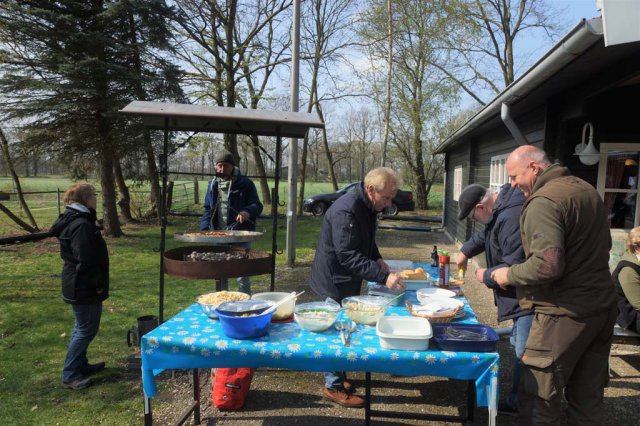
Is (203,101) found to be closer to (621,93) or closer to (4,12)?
(4,12)

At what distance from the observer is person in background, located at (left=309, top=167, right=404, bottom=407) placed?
2.92 meters

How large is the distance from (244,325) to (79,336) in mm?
2105

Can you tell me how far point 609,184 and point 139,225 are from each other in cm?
1390

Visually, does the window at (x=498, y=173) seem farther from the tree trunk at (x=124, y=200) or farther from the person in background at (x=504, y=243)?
the tree trunk at (x=124, y=200)

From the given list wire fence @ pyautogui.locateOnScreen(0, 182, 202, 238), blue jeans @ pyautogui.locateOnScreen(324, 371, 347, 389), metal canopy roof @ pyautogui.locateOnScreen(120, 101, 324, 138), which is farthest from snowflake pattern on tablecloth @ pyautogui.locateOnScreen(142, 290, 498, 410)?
wire fence @ pyautogui.locateOnScreen(0, 182, 202, 238)

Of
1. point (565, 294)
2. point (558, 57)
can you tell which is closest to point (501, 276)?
point (565, 294)

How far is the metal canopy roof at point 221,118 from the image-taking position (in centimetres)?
333

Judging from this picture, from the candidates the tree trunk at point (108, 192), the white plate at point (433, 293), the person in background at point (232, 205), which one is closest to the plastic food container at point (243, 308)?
the white plate at point (433, 293)

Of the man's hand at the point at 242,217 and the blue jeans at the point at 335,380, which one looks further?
the man's hand at the point at 242,217

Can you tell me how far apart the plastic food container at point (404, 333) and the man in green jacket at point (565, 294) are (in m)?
0.56

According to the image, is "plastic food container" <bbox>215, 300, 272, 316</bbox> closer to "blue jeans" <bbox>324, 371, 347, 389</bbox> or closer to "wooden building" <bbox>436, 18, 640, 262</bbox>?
"blue jeans" <bbox>324, 371, 347, 389</bbox>

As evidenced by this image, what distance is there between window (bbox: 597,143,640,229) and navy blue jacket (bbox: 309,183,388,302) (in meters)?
3.16

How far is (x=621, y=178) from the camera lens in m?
4.79

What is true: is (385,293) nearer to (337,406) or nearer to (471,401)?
(471,401)
